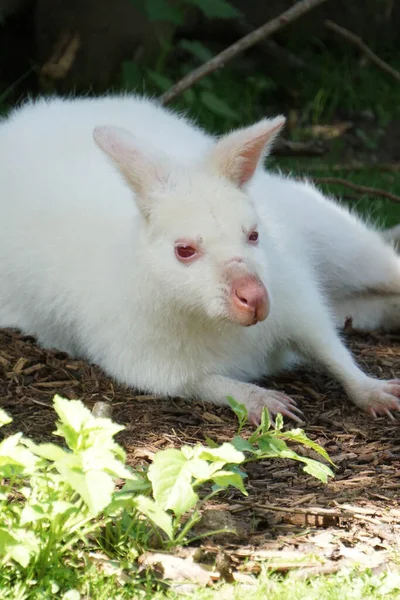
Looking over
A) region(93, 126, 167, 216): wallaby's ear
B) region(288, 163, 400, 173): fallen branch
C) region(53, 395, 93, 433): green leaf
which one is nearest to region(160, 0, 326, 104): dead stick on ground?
region(288, 163, 400, 173): fallen branch

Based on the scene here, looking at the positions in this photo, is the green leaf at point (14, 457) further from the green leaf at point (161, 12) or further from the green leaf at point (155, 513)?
the green leaf at point (161, 12)

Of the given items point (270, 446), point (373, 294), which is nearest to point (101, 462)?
point (270, 446)

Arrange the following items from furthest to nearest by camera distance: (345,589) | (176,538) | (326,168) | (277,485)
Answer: (326,168) < (277,485) < (176,538) < (345,589)

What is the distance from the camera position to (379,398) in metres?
4.16

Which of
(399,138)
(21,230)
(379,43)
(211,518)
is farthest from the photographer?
(379,43)

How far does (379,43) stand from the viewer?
9844 millimetres

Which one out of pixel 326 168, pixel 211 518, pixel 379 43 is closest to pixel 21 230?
pixel 211 518

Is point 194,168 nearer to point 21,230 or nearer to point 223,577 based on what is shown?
point 21,230

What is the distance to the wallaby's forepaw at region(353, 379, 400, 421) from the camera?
4.14m

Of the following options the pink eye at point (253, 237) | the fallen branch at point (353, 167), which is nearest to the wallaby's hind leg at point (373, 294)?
the pink eye at point (253, 237)

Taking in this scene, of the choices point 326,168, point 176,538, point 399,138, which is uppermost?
point 399,138

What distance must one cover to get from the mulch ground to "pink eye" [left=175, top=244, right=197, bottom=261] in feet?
2.28

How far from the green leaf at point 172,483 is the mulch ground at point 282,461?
0.35 meters

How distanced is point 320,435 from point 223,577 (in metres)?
1.24
